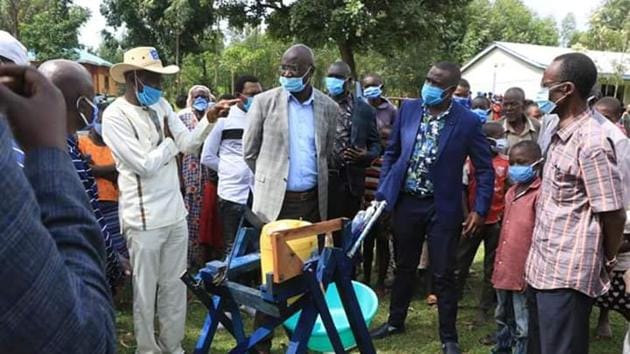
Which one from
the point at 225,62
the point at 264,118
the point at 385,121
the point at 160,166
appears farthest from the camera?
the point at 225,62

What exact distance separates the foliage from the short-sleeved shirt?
36.1 m

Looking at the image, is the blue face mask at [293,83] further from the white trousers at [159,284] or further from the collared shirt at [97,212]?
the collared shirt at [97,212]

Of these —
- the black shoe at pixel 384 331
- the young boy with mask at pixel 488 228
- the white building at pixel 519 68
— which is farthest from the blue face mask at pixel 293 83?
the white building at pixel 519 68

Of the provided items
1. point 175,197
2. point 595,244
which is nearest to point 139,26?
point 175,197

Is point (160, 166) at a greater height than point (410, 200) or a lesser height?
greater

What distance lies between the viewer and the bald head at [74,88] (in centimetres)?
180

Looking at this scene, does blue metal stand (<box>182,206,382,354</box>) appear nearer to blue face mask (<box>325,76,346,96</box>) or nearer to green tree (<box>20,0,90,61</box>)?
blue face mask (<box>325,76,346,96</box>)

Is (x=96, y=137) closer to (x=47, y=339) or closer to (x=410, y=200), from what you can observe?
(x=410, y=200)

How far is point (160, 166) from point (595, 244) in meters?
2.36

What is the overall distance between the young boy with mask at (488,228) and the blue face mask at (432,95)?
865 mm

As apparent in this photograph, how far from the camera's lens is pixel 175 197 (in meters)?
3.45

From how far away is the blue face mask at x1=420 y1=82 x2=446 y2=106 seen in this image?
154 inches

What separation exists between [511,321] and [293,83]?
2243mm

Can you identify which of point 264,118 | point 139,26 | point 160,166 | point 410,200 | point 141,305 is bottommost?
point 141,305
